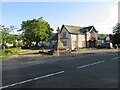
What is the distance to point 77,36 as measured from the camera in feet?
180

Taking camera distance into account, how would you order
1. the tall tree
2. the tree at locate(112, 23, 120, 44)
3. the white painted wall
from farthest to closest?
the tree at locate(112, 23, 120, 44)
the white painted wall
the tall tree

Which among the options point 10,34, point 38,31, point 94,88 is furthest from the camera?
point 38,31

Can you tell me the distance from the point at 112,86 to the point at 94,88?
98cm

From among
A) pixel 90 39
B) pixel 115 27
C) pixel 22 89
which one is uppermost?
pixel 115 27

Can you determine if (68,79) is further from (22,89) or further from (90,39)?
(90,39)

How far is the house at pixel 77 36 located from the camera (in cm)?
5384

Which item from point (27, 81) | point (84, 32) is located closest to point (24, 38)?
point (84, 32)

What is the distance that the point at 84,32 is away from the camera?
56750 millimetres

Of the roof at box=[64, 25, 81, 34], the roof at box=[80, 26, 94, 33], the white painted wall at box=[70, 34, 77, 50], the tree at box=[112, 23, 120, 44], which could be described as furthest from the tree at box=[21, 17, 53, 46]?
the tree at box=[112, 23, 120, 44]

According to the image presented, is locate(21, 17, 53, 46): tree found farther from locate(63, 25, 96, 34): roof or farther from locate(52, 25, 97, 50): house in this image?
locate(63, 25, 96, 34): roof

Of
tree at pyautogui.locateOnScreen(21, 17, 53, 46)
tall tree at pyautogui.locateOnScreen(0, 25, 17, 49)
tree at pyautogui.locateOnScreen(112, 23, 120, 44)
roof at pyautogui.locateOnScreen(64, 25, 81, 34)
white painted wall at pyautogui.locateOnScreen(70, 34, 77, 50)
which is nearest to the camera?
tall tree at pyautogui.locateOnScreen(0, 25, 17, 49)

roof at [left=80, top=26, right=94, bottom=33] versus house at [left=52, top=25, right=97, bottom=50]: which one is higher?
roof at [left=80, top=26, right=94, bottom=33]

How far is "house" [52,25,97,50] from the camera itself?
5384cm

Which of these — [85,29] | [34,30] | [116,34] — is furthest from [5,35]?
[116,34]
